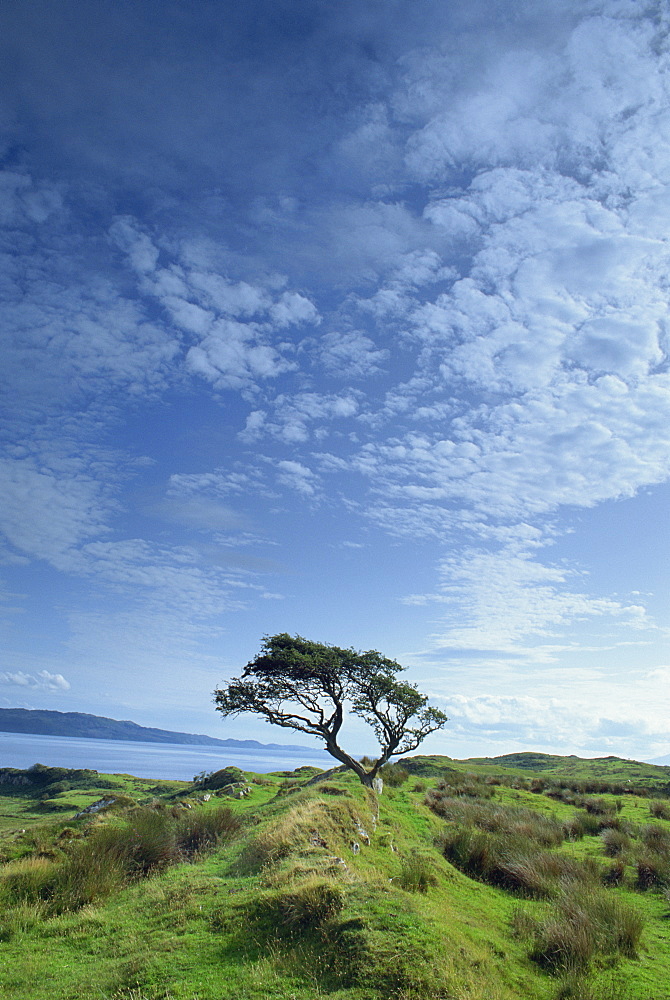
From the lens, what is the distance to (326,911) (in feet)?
31.4

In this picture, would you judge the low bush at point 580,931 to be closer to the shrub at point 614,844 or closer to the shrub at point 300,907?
the shrub at point 300,907

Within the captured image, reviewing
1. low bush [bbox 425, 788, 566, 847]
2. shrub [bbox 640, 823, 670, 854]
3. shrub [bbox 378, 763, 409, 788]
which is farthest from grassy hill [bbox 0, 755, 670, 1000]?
shrub [bbox 378, 763, 409, 788]

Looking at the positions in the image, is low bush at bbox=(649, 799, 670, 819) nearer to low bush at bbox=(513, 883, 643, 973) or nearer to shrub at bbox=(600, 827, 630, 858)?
shrub at bbox=(600, 827, 630, 858)

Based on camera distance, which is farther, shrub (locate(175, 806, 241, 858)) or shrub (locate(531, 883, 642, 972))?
shrub (locate(175, 806, 241, 858))

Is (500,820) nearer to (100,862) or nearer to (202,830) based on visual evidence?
(202,830)

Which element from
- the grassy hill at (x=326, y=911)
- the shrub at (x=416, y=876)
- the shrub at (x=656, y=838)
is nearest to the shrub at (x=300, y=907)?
the grassy hill at (x=326, y=911)

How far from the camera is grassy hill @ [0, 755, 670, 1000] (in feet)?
26.6

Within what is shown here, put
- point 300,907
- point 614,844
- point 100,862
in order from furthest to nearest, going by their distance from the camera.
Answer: point 614,844, point 100,862, point 300,907

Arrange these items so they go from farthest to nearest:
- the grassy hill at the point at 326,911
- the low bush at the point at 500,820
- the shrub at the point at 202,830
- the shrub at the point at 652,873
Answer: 1. the low bush at the point at 500,820
2. the shrub at the point at 202,830
3. the shrub at the point at 652,873
4. the grassy hill at the point at 326,911

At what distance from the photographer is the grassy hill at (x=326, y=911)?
26.6ft

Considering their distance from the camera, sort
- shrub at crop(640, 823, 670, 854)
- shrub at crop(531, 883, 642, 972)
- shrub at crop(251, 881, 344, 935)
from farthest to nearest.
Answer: shrub at crop(640, 823, 670, 854), shrub at crop(531, 883, 642, 972), shrub at crop(251, 881, 344, 935)

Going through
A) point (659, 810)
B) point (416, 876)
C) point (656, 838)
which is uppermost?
point (416, 876)

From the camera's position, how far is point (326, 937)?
888cm

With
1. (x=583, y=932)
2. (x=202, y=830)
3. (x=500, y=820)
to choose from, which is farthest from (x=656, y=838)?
(x=202, y=830)
